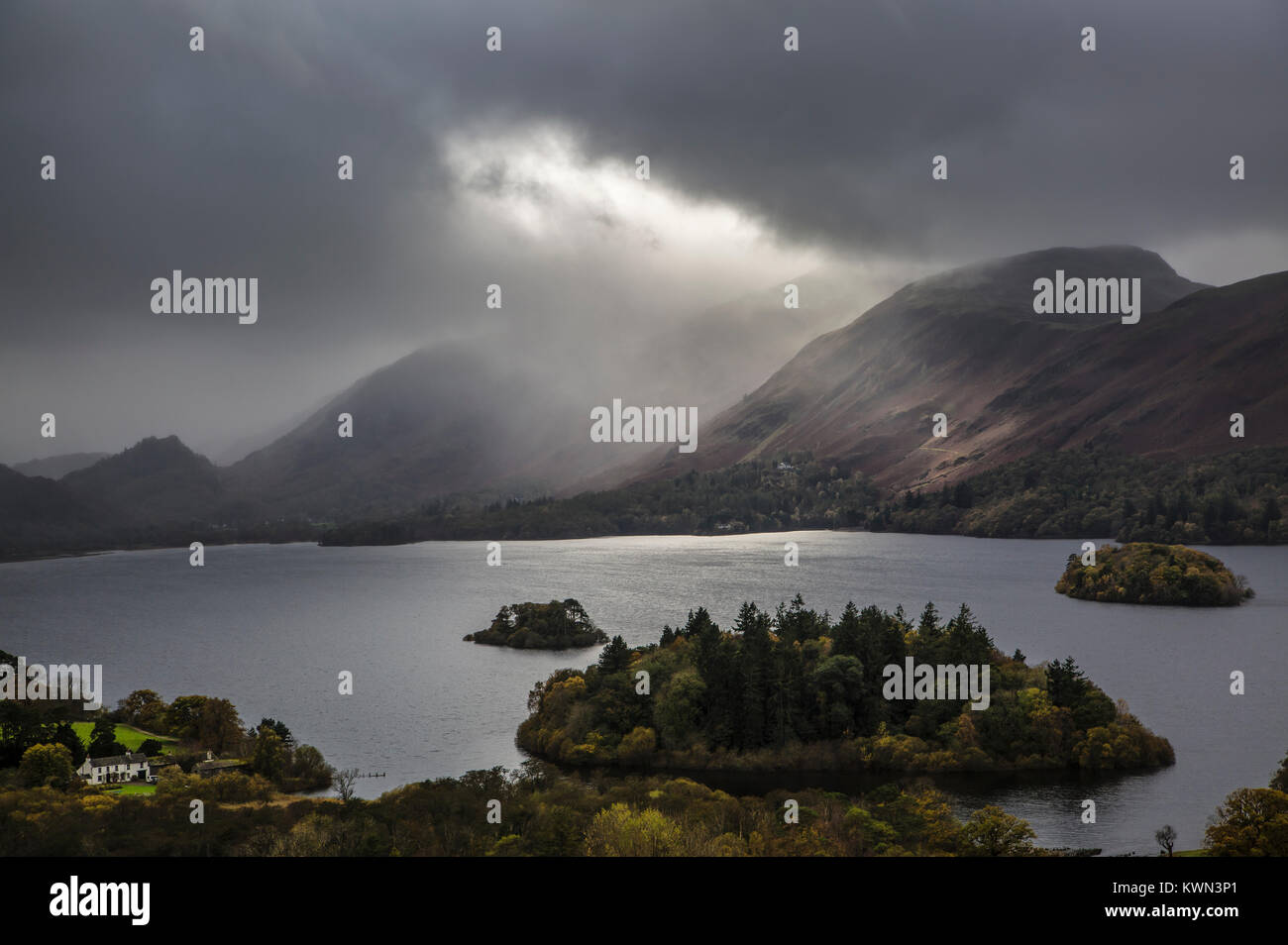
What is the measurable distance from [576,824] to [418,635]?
6364 cm

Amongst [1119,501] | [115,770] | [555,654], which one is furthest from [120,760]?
[1119,501]

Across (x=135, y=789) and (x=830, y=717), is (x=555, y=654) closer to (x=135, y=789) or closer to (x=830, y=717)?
(x=830, y=717)

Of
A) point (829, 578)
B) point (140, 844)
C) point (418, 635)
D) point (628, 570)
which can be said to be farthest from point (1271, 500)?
point (140, 844)

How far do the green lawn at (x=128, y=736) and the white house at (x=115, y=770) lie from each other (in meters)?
3.25

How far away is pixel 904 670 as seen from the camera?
50.3 m

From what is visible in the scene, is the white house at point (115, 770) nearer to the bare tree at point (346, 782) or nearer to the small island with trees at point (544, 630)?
the bare tree at point (346, 782)

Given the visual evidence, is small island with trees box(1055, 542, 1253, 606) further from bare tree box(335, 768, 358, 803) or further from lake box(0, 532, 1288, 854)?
bare tree box(335, 768, 358, 803)

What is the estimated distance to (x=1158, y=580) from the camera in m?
92.1

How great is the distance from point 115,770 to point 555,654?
42898mm

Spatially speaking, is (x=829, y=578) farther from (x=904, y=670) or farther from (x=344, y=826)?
(x=344, y=826)

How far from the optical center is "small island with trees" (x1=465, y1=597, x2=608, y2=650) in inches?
3290

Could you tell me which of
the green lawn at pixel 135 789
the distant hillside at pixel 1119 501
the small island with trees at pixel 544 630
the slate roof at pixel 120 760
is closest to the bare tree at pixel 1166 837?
the green lawn at pixel 135 789

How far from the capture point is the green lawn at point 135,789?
3772cm
